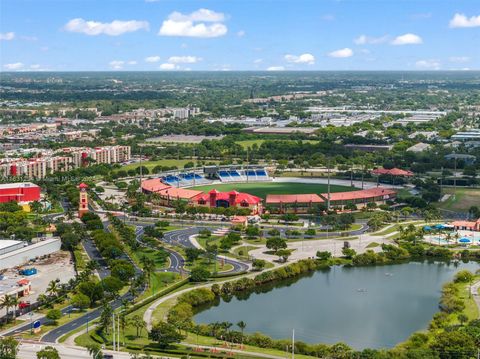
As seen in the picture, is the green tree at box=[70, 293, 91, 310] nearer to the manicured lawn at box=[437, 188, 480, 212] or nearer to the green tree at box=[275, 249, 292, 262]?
the green tree at box=[275, 249, 292, 262]

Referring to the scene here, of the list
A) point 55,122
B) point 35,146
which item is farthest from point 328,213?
point 55,122

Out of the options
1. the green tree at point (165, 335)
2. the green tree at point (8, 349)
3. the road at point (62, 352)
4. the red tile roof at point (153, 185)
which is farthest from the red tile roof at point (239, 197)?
the green tree at point (8, 349)

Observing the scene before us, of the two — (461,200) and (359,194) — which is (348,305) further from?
(461,200)

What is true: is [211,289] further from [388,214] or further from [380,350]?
[388,214]

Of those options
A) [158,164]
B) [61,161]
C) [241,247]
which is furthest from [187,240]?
[158,164]

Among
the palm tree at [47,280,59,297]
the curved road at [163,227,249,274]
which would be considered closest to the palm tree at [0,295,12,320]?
the palm tree at [47,280,59,297]
